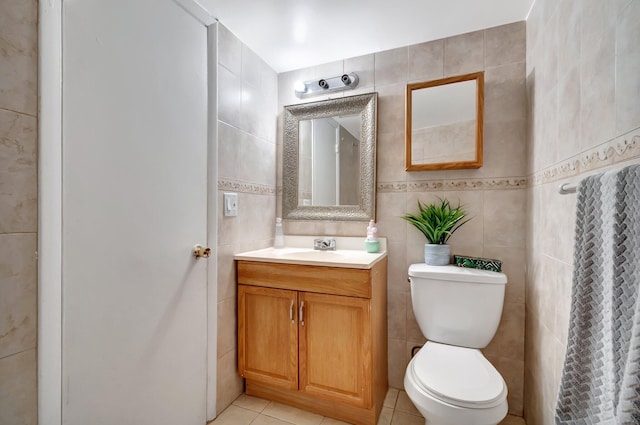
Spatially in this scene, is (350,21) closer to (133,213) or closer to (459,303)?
(133,213)

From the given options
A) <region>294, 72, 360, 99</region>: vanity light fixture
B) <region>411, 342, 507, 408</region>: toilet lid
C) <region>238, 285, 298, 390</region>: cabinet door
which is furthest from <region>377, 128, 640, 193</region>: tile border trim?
<region>238, 285, 298, 390</region>: cabinet door

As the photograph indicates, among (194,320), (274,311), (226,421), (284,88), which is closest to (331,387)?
(274,311)

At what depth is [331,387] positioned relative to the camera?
1.49 m

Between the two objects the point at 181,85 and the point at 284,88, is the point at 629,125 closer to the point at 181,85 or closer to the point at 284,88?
the point at 181,85

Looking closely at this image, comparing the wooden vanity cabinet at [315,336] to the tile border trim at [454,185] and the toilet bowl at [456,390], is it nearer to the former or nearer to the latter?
the toilet bowl at [456,390]

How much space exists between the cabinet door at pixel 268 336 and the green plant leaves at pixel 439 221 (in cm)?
84

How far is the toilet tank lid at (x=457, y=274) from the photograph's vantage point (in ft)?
4.66

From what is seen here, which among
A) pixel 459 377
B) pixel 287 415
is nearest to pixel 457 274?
pixel 459 377

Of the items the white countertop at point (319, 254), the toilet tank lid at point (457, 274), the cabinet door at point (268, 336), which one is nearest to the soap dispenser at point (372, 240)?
the white countertop at point (319, 254)

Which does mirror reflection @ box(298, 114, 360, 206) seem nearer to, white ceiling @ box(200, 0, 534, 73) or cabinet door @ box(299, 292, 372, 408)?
white ceiling @ box(200, 0, 534, 73)

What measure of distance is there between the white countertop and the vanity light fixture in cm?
103

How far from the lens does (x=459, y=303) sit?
146 centimetres

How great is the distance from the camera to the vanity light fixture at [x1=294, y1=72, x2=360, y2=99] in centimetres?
191

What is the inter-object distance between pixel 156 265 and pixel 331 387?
42.1 inches
